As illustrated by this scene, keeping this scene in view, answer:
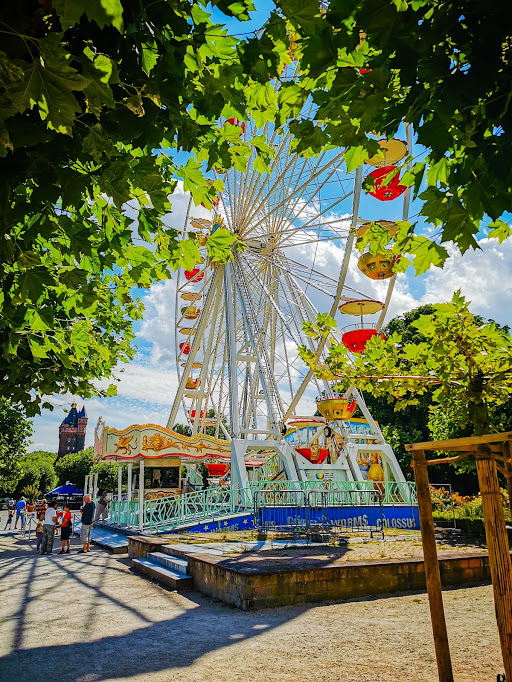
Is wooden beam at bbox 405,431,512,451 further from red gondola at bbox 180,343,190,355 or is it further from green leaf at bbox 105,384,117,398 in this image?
red gondola at bbox 180,343,190,355

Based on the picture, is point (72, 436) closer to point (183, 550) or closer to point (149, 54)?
point (183, 550)

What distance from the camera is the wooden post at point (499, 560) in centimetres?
295

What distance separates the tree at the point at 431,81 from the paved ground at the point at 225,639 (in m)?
3.53

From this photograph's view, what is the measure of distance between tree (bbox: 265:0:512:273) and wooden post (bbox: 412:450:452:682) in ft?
6.79

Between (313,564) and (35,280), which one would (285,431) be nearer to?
(313,564)

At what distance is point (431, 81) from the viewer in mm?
1771

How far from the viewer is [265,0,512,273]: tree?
1692 millimetres

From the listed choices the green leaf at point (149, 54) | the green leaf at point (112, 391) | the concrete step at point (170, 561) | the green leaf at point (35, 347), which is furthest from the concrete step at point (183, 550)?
the green leaf at point (149, 54)

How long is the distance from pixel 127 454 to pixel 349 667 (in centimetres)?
1152

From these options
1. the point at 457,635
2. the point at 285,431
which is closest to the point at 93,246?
the point at 457,635

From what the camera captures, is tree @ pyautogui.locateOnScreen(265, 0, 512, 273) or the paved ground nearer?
tree @ pyautogui.locateOnScreen(265, 0, 512, 273)

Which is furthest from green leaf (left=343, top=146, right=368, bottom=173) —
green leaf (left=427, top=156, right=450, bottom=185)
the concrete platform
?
the concrete platform

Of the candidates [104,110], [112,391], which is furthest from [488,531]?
[112,391]

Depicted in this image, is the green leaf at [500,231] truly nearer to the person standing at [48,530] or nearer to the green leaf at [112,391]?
the green leaf at [112,391]
